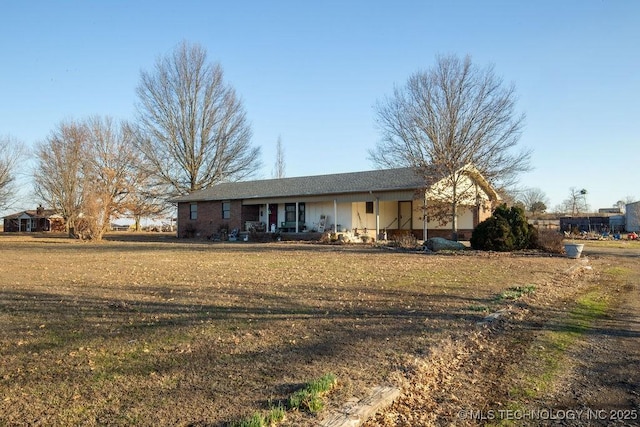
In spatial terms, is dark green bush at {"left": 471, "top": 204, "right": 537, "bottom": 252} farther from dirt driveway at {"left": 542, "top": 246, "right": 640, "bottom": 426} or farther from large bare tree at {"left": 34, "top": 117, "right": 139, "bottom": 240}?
large bare tree at {"left": 34, "top": 117, "right": 139, "bottom": 240}

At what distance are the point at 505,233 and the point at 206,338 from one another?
57.6 ft

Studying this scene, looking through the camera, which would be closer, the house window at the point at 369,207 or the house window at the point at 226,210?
the house window at the point at 369,207

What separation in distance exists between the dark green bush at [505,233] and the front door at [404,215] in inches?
445

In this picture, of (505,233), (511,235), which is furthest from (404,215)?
(505,233)

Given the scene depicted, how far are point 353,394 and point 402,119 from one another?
22076 millimetres

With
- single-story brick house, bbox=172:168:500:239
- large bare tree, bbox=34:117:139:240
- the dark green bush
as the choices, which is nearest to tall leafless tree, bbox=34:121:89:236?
large bare tree, bbox=34:117:139:240

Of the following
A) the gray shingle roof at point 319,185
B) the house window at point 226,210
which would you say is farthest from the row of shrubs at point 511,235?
the house window at point 226,210

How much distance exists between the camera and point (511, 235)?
66.9ft

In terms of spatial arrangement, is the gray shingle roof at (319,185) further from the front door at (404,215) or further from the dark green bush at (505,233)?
the dark green bush at (505,233)

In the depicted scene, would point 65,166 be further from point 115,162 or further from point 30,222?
point 30,222

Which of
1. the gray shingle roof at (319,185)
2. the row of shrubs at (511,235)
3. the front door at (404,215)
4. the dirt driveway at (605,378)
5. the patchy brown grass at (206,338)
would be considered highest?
the gray shingle roof at (319,185)

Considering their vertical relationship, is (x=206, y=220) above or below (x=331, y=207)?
below

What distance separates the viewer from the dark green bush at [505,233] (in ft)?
66.7

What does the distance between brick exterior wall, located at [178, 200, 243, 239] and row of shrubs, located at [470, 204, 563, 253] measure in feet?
61.4
